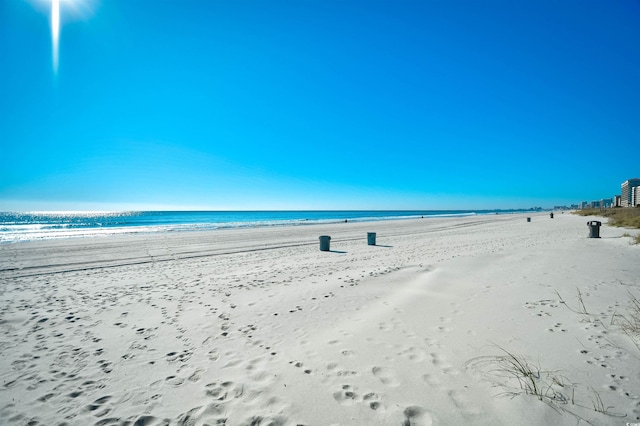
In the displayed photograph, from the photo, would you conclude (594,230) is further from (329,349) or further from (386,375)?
(329,349)

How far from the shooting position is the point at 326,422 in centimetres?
272

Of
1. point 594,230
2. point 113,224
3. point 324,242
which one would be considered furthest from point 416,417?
point 113,224

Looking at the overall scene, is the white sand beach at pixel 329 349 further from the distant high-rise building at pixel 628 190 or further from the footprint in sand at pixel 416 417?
the distant high-rise building at pixel 628 190

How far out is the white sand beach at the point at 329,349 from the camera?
114 inches

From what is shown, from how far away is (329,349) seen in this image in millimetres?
4152

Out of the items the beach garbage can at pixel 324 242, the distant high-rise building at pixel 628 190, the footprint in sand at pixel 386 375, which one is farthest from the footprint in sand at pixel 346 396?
the distant high-rise building at pixel 628 190

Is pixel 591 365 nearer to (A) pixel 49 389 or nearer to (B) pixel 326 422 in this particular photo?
(B) pixel 326 422

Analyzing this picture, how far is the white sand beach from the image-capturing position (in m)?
2.89

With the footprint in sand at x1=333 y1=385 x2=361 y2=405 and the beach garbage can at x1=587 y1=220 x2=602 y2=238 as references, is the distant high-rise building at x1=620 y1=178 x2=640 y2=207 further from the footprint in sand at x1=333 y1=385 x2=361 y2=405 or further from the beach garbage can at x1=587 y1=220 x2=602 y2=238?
the footprint in sand at x1=333 y1=385 x2=361 y2=405

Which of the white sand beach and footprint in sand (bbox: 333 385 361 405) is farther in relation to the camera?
footprint in sand (bbox: 333 385 361 405)

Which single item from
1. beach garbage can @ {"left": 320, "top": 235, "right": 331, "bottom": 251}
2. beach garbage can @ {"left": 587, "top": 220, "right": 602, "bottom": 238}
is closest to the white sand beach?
beach garbage can @ {"left": 320, "top": 235, "right": 331, "bottom": 251}

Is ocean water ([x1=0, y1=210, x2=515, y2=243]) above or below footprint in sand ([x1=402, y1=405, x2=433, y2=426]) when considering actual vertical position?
above

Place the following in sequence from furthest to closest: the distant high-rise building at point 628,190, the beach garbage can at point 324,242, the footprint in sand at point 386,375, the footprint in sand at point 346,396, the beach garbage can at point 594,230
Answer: the distant high-rise building at point 628,190 < the beach garbage can at point 594,230 < the beach garbage can at point 324,242 < the footprint in sand at point 386,375 < the footprint in sand at point 346,396

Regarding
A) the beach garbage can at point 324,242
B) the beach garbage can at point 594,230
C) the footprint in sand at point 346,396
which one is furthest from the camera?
the beach garbage can at point 594,230
